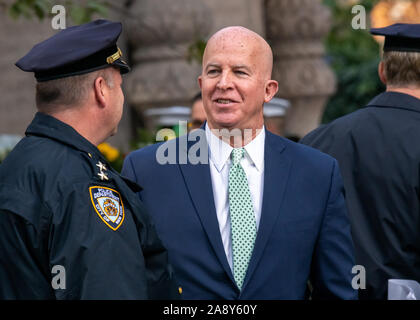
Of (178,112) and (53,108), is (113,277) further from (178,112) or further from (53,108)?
(178,112)

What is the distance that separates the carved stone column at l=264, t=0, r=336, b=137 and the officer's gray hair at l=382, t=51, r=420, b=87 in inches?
201

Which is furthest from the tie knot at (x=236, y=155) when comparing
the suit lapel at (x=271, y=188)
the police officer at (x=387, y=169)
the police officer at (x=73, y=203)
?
the police officer at (x=387, y=169)

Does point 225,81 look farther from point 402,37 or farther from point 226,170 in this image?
point 402,37

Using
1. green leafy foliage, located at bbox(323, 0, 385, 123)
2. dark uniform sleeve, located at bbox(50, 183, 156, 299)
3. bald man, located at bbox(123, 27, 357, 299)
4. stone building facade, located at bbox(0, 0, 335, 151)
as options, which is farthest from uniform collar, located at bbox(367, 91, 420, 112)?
green leafy foliage, located at bbox(323, 0, 385, 123)

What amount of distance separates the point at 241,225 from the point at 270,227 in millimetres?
125

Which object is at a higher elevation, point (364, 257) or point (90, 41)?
point (90, 41)

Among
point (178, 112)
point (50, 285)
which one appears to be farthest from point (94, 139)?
point (178, 112)

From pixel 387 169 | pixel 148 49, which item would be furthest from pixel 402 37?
pixel 148 49

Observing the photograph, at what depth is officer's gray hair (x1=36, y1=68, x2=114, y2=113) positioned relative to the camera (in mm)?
2980

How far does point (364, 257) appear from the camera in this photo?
12.9 ft

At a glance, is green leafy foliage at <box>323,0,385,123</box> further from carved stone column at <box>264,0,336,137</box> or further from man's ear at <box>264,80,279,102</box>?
man's ear at <box>264,80,279,102</box>

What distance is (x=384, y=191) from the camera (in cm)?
392

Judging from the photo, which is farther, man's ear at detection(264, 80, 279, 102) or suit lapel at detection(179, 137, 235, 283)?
man's ear at detection(264, 80, 279, 102)
